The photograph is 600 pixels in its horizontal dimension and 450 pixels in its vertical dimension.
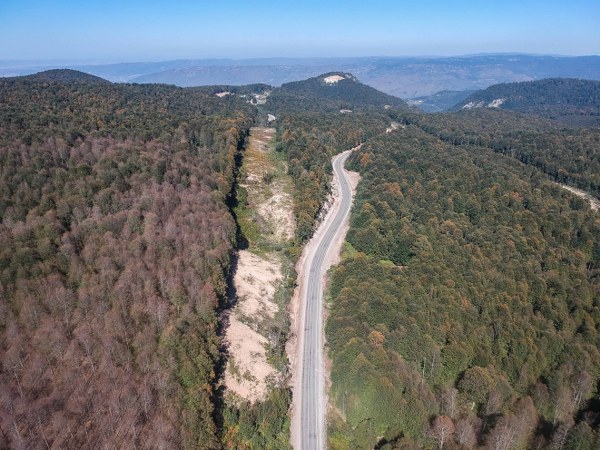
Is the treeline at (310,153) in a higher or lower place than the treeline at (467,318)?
higher

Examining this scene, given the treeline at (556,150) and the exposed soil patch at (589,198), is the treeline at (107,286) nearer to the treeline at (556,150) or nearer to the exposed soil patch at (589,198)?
the exposed soil patch at (589,198)

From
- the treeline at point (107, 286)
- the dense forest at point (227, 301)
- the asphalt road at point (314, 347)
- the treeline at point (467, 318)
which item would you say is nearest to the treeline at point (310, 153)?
the dense forest at point (227, 301)

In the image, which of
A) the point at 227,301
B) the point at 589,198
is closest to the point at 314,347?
the point at 227,301

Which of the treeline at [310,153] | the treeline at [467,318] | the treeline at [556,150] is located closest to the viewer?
the treeline at [467,318]

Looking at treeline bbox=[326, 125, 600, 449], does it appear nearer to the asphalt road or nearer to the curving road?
the asphalt road

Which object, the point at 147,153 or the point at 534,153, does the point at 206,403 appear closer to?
the point at 147,153

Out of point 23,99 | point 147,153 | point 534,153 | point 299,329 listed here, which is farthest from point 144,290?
point 534,153
